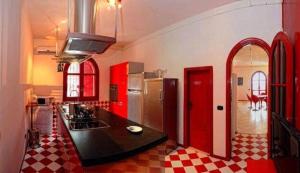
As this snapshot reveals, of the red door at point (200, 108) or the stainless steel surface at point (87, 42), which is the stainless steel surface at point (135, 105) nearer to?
the red door at point (200, 108)

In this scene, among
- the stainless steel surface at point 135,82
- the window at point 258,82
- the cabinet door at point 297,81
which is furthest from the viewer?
the window at point 258,82

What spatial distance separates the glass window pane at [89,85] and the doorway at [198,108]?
3704 mm

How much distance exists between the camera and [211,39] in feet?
13.2

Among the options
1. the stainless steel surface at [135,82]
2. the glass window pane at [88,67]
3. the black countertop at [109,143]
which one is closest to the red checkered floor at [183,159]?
the black countertop at [109,143]

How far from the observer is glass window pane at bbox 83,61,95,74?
22.9ft

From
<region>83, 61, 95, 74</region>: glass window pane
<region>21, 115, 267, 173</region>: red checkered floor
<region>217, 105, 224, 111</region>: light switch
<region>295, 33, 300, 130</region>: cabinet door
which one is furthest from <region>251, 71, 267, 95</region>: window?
<region>295, 33, 300, 130</region>: cabinet door

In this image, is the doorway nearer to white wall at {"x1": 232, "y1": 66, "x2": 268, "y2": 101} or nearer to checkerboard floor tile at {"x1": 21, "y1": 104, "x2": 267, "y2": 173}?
checkerboard floor tile at {"x1": 21, "y1": 104, "x2": 267, "y2": 173}

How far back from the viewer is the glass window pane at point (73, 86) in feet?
22.0

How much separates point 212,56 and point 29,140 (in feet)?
14.1

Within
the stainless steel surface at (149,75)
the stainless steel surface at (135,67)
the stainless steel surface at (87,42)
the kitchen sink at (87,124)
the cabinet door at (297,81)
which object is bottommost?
the kitchen sink at (87,124)

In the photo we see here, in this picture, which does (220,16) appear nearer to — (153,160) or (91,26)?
(91,26)

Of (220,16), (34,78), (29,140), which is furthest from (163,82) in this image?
(34,78)

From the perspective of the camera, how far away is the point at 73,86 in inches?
267

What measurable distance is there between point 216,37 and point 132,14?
172 cm
